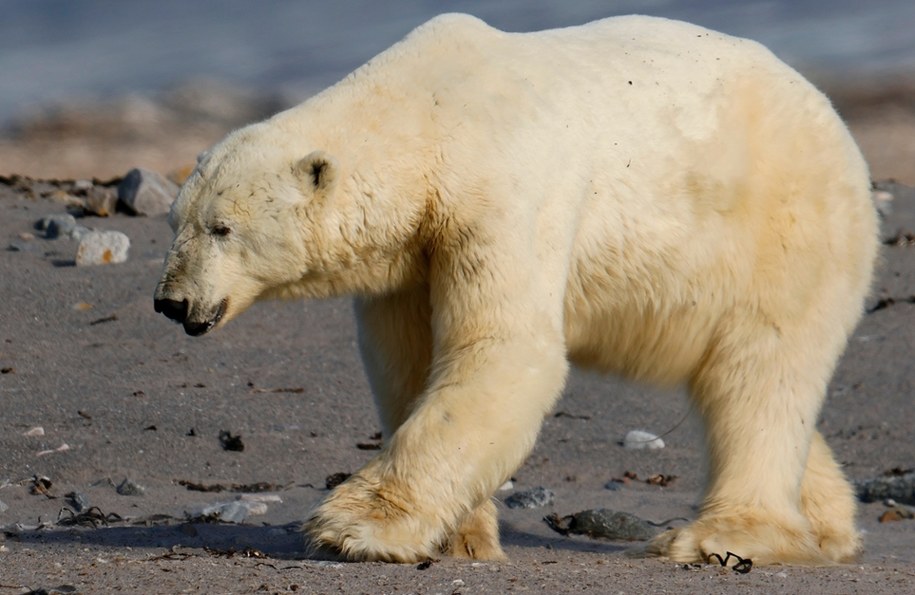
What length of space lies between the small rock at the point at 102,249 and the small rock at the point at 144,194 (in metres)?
1.08

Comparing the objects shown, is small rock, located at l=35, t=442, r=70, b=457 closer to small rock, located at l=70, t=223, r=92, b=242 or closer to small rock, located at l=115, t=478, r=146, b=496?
small rock, located at l=115, t=478, r=146, b=496

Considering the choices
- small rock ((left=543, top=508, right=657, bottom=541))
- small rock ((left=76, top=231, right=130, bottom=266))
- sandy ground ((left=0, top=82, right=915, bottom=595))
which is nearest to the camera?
sandy ground ((left=0, top=82, right=915, bottom=595))

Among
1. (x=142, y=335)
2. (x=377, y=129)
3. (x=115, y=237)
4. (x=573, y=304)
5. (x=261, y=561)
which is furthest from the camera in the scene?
(x=115, y=237)

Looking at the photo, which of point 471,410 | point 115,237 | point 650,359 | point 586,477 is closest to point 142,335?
point 115,237

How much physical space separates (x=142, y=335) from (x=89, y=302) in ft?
1.85

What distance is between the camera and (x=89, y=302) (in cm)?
837

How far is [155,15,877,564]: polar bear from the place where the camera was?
4.34 m

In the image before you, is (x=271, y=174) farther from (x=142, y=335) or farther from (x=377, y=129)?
(x=142, y=335)

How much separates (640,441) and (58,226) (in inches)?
165

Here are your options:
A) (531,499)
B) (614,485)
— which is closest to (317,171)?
(531,499)

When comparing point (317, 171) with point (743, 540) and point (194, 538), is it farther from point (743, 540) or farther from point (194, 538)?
point (743, 540)

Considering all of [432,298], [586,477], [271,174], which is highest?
[271,174]

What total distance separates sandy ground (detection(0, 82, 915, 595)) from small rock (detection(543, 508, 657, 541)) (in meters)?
0.06

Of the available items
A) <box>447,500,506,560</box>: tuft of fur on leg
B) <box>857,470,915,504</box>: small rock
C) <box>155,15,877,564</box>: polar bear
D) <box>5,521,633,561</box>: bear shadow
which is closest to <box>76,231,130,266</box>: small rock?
<box>5,521,633,561</box>: bear shadow
